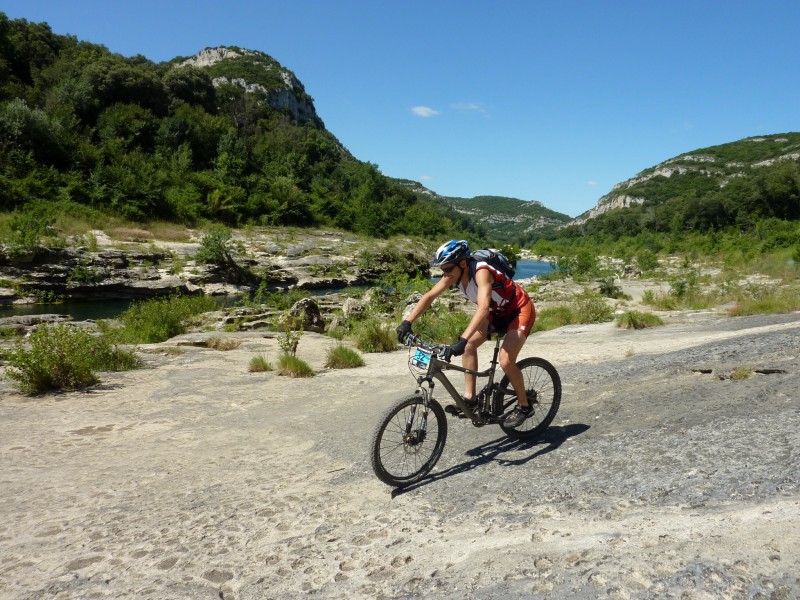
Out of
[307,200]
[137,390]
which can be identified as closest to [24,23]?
[307,200]

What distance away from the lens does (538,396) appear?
5.15 metres

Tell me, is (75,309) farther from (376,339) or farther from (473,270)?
(473,270)

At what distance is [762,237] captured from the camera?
56.9 metres

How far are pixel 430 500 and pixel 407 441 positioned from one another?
0.54 metres

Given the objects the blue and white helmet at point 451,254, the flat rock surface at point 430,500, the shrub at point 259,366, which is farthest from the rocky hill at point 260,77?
the blue and white helmet at point 451,254

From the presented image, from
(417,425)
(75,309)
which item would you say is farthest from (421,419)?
(75,309)

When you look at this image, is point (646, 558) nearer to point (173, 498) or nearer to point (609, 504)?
point (609, 504)

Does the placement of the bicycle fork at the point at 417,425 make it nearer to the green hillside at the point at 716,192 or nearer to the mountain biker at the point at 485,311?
the mountain biker at the point at 485,311

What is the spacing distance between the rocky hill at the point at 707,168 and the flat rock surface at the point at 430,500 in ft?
477

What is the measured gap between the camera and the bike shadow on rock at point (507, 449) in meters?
4.44

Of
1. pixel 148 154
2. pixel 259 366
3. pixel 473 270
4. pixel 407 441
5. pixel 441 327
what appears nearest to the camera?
pixel 407 441

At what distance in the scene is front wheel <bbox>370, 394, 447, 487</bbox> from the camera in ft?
13.7

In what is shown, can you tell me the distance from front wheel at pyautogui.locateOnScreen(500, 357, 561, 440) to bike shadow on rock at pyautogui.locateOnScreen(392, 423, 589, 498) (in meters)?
0.09

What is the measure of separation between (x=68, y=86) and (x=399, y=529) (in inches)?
2644
